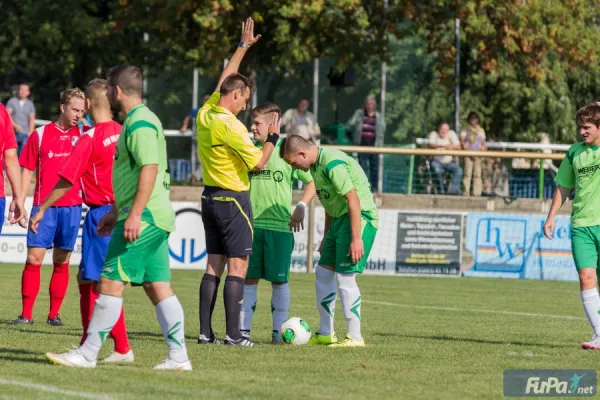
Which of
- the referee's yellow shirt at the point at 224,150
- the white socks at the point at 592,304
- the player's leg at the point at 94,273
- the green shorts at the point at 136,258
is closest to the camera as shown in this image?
the green shorts at the point at 136,258

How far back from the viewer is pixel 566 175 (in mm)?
11148

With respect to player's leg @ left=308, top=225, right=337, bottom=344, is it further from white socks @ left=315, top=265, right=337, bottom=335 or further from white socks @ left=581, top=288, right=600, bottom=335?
white socks @ left=581, top=288, right=600, bottom=335

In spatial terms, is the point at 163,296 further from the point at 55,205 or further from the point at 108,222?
the point at 55,205

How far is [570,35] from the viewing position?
2916 centimetres

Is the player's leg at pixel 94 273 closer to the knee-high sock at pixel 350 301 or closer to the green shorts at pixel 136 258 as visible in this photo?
the green shorts at pixel 136 258

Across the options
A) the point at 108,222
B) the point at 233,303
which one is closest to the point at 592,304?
the point at 233,303

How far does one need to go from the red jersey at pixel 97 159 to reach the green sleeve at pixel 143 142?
103 cm

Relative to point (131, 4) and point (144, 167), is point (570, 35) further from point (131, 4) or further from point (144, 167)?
point (144, 167)

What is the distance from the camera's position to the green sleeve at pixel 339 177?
9.97m

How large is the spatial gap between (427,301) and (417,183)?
6.71 metres

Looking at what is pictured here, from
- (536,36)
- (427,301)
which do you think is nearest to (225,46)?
(536,36)

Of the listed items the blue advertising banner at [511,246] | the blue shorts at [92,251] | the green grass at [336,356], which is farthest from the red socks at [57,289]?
the blue advertising banner at [511,246]

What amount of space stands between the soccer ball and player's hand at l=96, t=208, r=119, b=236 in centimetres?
231

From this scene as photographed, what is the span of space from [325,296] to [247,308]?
700mm
